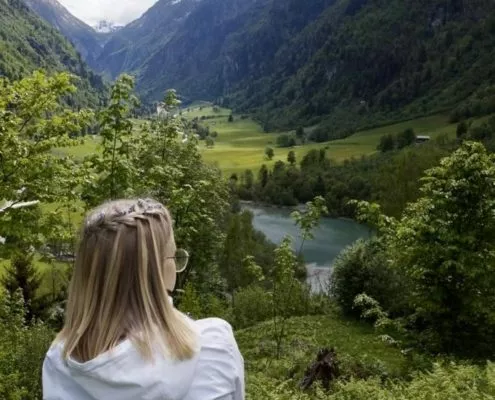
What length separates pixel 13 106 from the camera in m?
12.9

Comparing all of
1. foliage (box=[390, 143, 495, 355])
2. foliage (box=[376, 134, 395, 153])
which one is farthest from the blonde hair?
foliage (box=[376, 134, 395, 153])

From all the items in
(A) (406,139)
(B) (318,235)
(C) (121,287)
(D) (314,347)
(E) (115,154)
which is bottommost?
(B) (318,235)

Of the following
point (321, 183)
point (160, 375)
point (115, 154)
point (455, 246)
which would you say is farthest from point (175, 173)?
point (321, 183)

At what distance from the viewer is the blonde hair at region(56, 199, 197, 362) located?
236cm

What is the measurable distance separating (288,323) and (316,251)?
57683 mm

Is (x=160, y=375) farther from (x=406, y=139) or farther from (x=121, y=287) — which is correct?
(x=406, y=139)

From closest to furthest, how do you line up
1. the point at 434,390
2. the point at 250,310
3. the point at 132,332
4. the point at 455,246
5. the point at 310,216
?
the point at 132,332 → the point at 434,390 → the point at 455,246 → the point at 310,216 → the point at 250,310

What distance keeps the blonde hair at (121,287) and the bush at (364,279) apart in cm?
3132

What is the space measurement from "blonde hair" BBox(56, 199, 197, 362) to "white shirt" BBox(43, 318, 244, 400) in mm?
66

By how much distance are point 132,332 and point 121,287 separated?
7.6 inches

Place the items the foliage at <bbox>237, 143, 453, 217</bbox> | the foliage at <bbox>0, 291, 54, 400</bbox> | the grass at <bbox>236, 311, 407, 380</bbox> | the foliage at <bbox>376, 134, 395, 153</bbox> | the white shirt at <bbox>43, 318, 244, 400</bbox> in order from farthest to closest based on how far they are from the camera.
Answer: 1. the foliage at <bbox>376, 134, 395, 153</bbox>
2. the foliage at <bbox>237, 143, 453, 217</bbox>
3. the grass at <bbox>236, 311, 407, 380</bbox>
4. the foliage at <bbox>0, 291, 54, 400</bbox>
5. the white shirt at <bbox>43, 318, 244, 400</bbox>

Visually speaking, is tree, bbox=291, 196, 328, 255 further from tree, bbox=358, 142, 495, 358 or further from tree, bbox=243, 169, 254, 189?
tree, bbox=243, 169, 254, 189

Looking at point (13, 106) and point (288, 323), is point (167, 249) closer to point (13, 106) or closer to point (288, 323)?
point (13, 106)

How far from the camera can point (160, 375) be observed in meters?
2.21
